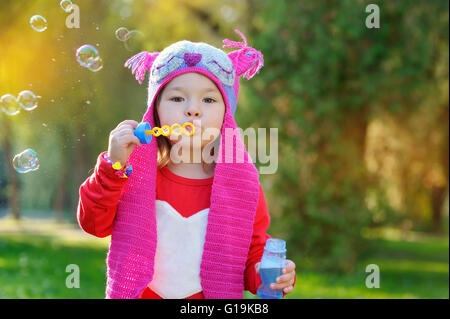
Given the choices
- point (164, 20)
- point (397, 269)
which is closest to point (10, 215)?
point (164, 20)

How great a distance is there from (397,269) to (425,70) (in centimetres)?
352

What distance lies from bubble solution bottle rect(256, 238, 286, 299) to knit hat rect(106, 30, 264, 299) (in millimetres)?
177

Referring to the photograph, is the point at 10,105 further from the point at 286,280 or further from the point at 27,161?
the point at 286,280

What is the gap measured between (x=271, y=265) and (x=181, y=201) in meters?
0.45

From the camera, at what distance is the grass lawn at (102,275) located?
224 inches

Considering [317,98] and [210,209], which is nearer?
[210,209]

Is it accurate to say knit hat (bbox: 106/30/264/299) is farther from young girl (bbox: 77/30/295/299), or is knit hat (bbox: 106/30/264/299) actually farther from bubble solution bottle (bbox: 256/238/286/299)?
bubble solution bottle (bbox: 256/238/286/299)

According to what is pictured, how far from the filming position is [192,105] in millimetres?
2102

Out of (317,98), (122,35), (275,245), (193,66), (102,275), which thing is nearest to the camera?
(275,245)

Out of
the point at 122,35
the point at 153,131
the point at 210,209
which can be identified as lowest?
the point at 210,209

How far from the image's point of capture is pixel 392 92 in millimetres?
6961

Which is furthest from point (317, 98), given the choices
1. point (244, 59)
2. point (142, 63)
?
point (142, 63)

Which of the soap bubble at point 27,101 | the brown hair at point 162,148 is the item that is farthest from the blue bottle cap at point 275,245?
the soap bubble at point 27,101

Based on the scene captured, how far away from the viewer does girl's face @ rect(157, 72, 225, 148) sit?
2.11 metres
